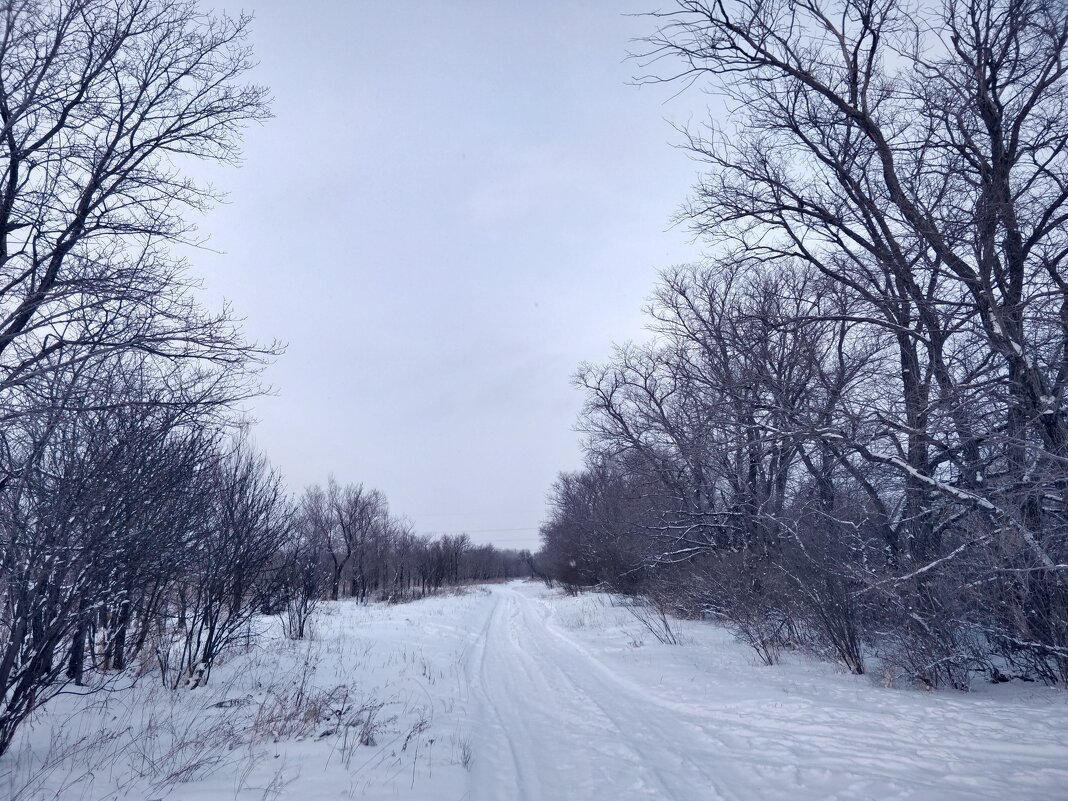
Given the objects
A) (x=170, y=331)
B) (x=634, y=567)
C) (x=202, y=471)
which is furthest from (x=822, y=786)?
(x=634, y=567)

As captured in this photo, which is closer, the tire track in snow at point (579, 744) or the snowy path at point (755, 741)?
the snowy path at point (755, 741)

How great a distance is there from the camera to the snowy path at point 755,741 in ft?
17.0

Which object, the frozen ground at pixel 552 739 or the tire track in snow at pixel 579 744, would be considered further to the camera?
the tire track in snow at pixel 579 744

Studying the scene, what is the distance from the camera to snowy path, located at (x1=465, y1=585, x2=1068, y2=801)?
5.17 meters

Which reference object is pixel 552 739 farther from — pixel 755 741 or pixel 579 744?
pixel 755 741

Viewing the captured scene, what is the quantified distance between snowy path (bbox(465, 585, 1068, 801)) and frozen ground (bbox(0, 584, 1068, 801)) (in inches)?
1.0

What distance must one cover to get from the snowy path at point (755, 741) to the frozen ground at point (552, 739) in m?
0.03

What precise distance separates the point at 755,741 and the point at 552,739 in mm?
2253

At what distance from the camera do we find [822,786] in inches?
207

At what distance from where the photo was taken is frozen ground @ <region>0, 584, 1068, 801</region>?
514 centimetres

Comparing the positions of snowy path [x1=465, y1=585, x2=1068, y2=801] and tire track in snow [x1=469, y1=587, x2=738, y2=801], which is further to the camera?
tire track in snow [x1=469, y1=587, x2=738, y2=801]

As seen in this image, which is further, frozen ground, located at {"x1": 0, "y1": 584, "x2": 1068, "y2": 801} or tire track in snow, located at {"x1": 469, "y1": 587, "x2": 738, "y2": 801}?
tire track in snow, located at {"x1": 469, "y1": 587, "x2": 738, "y2": 801}

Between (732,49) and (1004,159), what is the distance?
4189 millimetres

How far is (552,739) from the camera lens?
7082mm
